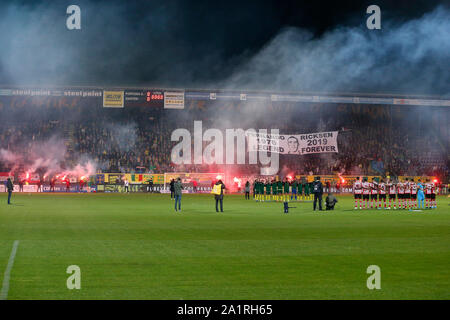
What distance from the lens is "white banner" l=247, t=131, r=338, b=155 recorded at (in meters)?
54.0

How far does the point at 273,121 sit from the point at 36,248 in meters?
60.6

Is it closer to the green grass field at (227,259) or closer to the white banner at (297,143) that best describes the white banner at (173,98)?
the white banner at (297,143)

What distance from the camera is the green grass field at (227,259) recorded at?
9.30m

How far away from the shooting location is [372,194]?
3569 centimetres

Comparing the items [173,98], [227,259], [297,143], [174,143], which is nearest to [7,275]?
[227,259]

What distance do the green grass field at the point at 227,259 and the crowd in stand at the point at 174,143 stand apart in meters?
47.3

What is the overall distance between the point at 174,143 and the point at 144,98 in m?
11.9

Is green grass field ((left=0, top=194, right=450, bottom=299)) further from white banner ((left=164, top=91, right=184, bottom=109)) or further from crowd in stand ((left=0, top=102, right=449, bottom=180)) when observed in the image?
crowd in stand ((left=0, top=102, right=449, bottom=180))

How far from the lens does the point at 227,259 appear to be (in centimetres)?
1291

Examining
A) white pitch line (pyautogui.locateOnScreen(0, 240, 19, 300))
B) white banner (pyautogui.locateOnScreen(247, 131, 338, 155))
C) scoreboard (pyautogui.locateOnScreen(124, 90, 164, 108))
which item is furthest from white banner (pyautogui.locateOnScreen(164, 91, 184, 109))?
white pitch line (pyautogui.locateOnScreen(0, 240, 19, 300))

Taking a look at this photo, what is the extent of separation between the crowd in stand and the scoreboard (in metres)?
10.2
